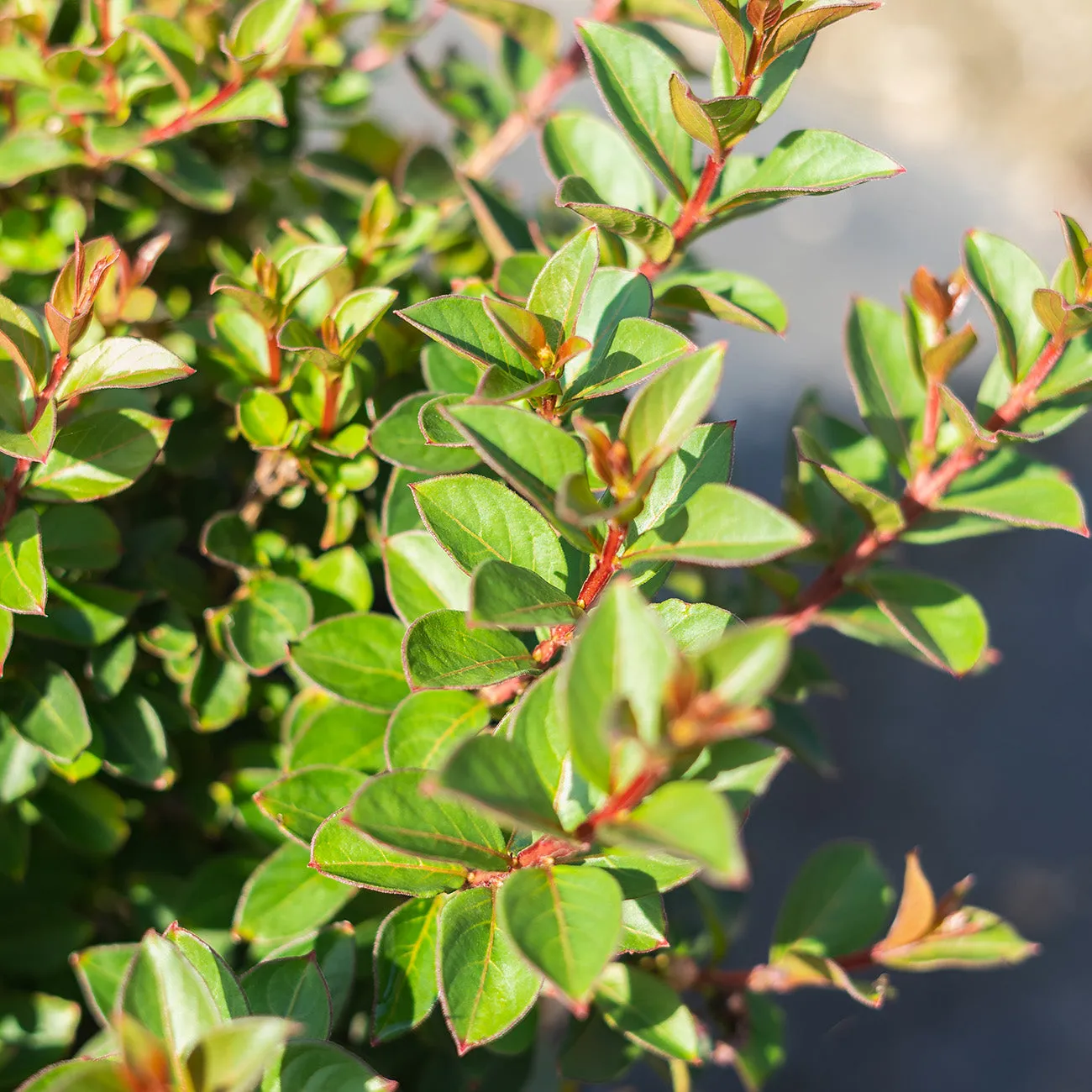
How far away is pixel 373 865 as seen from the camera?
0.72 meters

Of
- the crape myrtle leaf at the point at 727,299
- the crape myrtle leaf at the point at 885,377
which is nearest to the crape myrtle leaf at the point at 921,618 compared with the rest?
the crape myrtle leaf at the point at 885,377

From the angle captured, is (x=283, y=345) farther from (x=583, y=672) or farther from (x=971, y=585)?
(x=971, y=585)

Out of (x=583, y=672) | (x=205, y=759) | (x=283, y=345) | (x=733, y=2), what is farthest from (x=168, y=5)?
(x=583, y=672)

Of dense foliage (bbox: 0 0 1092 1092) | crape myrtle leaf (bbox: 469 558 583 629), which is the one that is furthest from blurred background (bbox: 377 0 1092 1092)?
crape myrtle leaf (bbox: 469 558 583 629)

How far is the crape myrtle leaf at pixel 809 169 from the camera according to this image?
811mm

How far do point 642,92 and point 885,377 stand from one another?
0.37 metres

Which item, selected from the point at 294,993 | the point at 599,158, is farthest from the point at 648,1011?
the point at 599,158

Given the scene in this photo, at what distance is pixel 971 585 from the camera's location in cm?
232

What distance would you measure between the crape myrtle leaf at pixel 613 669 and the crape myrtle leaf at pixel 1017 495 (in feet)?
1.52

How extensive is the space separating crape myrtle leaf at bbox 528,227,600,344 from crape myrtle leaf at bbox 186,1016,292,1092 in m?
0.48

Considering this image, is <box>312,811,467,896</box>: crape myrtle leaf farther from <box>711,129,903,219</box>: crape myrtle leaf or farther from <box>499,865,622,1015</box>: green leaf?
<box>711,129,903,219</box>: crape myrtle leaf

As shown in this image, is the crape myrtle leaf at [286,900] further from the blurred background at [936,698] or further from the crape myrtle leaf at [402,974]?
the blurred background at [936,698]

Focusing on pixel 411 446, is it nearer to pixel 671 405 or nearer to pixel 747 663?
pixel 671 405

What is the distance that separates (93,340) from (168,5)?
52 cm
